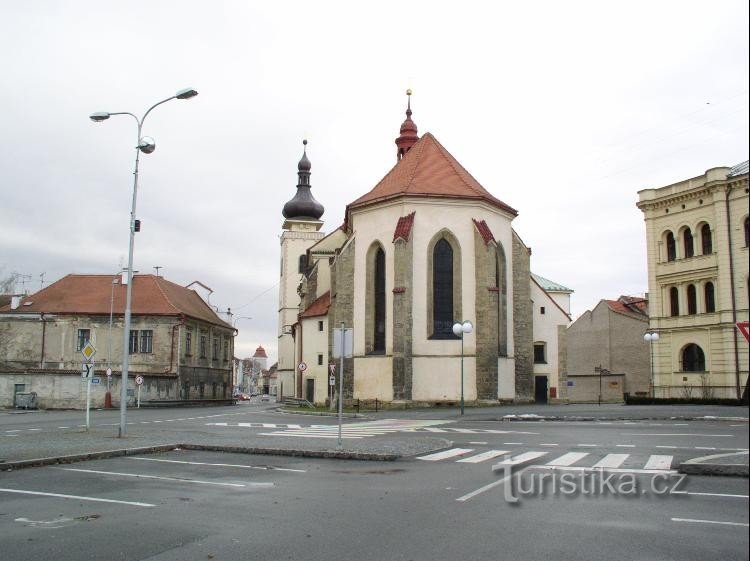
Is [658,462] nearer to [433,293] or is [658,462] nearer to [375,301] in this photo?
[433,293]

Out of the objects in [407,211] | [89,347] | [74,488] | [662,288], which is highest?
[407,211]

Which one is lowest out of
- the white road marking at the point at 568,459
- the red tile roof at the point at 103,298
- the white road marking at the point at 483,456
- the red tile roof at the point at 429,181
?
the white road marking at the point at 483,456

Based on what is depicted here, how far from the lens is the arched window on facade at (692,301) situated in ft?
128


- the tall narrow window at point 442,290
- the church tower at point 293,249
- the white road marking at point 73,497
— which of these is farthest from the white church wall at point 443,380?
the church tower at point 293,249

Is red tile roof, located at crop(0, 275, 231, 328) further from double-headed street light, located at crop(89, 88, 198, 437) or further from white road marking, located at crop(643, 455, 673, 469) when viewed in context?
→ white road marking, located at crop(643, 455, 673, 469)

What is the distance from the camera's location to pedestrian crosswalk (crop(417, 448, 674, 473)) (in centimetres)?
1158

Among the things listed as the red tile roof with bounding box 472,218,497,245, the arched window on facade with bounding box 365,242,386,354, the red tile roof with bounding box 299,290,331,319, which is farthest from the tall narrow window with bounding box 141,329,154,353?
the red tile roof with bounding box 472,218,497,245

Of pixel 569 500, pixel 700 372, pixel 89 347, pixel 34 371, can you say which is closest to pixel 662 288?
pixel 700 372

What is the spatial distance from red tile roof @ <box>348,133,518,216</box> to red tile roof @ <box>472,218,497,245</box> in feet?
4.64

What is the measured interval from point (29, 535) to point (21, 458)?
663cm

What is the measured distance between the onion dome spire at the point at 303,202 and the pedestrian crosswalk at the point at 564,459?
60310 millimetres

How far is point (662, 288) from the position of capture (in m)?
40.5

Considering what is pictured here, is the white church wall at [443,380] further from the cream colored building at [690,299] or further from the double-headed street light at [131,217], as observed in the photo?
the double-headed street light at [131,217]

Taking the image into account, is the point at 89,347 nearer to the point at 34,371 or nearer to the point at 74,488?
the point at 74,488
